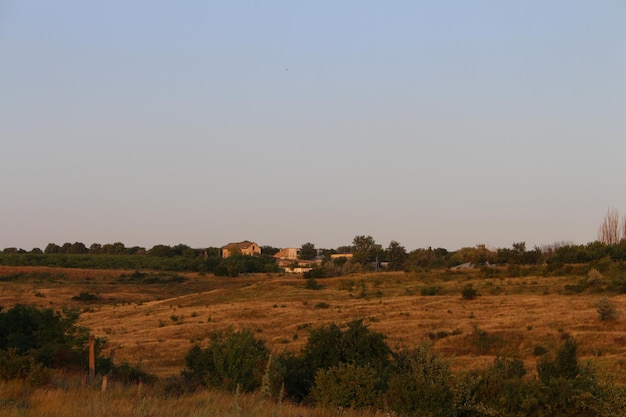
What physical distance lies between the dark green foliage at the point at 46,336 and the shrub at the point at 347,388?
767cm

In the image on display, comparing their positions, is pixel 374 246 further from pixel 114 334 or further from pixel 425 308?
pixel 114 334

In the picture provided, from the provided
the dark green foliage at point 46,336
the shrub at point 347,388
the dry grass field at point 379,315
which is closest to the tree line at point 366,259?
the dry grass field at point 379,315

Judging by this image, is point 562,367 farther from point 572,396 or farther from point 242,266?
point 242,266

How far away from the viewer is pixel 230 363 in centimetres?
1411

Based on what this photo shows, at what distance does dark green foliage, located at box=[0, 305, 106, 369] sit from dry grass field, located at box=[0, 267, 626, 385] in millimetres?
3530

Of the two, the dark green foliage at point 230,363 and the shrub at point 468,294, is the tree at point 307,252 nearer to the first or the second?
the shrub at point 468,294

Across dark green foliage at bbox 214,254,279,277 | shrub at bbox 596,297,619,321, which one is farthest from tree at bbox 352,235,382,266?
shrub at bbox 596,297,619,321

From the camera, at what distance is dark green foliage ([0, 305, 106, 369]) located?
17.2 m

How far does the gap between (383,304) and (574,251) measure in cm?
2880

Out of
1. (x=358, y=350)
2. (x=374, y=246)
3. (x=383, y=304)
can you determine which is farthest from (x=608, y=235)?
(x=358, y=350)

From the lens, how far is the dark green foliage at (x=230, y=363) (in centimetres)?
1368

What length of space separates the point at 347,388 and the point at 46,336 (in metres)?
10.8

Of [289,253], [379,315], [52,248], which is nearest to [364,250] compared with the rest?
[289,253]

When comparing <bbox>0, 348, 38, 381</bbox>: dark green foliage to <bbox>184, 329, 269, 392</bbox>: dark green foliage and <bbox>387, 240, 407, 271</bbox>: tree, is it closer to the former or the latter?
<bbox>184, 329, 269, 392</bbox>: dark green foliage
